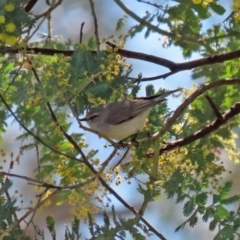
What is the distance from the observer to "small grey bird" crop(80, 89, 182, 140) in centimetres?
183

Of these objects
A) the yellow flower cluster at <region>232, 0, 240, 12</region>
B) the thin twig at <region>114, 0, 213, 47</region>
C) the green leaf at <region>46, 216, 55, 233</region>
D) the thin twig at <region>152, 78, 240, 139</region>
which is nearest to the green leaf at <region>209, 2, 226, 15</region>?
the thin twig at <region>114, 0, 213, 47</region>

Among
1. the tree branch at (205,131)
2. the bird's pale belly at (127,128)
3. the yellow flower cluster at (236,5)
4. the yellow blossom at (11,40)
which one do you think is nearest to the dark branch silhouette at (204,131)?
the tree branch at (205,131)

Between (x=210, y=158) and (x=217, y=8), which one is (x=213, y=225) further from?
(x=217, y=8)

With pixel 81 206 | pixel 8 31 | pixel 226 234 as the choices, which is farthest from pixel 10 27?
pixel 226 234

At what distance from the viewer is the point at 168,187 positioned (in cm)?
160

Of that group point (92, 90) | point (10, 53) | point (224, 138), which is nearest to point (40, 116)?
point (10, 53)

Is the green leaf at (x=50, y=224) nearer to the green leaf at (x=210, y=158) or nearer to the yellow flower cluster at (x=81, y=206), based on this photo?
the yellow flower cluster at (x=81, y=206)

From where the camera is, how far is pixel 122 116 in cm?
200

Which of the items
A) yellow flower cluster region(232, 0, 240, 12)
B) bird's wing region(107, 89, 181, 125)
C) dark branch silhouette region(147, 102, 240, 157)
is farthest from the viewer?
bird's wing region(107, 89, 181, 125)

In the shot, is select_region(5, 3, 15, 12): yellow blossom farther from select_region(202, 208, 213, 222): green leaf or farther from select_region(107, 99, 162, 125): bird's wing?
select_region(202, 208, 213, 222): green leaf

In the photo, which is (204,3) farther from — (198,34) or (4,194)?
(4,194)

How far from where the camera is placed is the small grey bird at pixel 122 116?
5.99ft

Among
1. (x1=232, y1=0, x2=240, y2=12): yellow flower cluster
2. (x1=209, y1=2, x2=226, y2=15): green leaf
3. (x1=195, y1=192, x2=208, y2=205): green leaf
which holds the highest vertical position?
(x1=209, y1=2, x2=226, y2=15): green leaf

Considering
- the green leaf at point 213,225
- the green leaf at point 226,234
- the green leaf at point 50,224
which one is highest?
the green leaf at point 50,224
